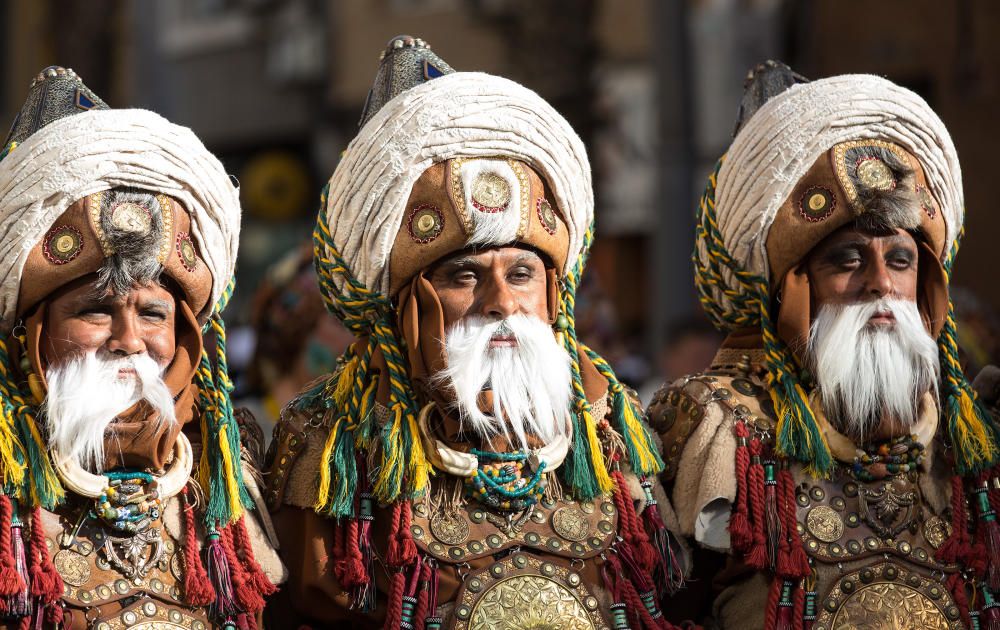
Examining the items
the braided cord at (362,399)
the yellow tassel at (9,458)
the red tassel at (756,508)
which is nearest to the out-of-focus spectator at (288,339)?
the braided cord at (362,399)

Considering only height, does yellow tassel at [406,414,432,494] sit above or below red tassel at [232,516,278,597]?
above

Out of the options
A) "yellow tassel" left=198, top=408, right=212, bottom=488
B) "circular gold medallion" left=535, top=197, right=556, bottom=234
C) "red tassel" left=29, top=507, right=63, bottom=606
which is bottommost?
"red tassel" left=29, top=507, right=63, bottom=606

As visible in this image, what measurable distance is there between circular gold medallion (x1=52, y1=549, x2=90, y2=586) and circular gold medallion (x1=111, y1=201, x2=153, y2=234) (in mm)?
841

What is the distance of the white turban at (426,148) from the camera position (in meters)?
4.17

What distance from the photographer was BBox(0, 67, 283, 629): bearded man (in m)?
3.84

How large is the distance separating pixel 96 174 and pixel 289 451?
95 cm

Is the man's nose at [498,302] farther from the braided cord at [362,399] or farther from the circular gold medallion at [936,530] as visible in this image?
the circular gold medallion at [936,530]

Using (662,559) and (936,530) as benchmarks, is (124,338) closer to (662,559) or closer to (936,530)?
(662,559)

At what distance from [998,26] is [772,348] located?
18.9 ft

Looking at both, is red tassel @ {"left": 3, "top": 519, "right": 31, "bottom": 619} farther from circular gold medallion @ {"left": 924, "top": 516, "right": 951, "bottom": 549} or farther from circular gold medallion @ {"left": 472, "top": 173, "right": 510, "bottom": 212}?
circular gold medallion @ {"left": 924, "top": 516, "right": 951, "bottom": 549}

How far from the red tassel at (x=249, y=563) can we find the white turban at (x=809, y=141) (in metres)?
1.67

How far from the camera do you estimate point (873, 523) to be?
4.35 metres

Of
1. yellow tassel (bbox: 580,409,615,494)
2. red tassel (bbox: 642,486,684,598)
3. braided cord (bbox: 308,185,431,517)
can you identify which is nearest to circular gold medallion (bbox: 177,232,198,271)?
braided cord (bbox: 308,185,431,517)

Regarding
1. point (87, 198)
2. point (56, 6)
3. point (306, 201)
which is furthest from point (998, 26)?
point (56, 6)
